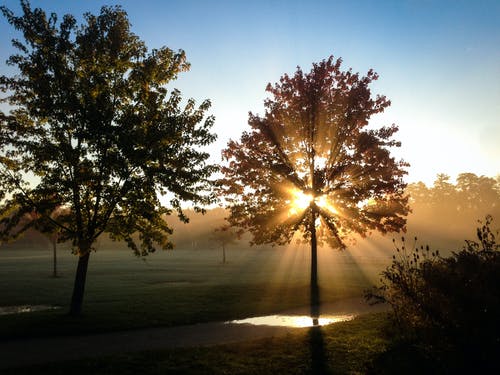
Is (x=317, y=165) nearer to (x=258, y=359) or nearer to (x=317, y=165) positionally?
(x=317, y=165)

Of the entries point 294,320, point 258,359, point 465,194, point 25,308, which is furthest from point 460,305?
point 465,194

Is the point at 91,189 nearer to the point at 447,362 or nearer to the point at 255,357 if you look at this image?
the point at 255,357

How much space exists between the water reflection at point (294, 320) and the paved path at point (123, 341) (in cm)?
70

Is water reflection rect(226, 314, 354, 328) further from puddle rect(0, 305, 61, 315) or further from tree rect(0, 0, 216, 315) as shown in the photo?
puddle rect(0, 305, 61, 315)

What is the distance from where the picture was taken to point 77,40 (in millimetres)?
14109

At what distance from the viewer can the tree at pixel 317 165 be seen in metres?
17.5

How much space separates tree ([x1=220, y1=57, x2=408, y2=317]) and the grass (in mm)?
8122

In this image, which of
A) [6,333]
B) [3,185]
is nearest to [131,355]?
[6,333]

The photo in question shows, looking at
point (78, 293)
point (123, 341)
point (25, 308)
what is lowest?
point (25, 308)

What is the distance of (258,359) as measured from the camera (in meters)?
8.80

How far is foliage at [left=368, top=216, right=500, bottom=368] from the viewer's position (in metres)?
6.04

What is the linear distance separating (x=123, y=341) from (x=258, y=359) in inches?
195

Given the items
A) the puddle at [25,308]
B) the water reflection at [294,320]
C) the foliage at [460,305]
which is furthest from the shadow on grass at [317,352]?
the puddle at [25,308]

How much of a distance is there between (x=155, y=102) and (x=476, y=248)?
12.2 m
